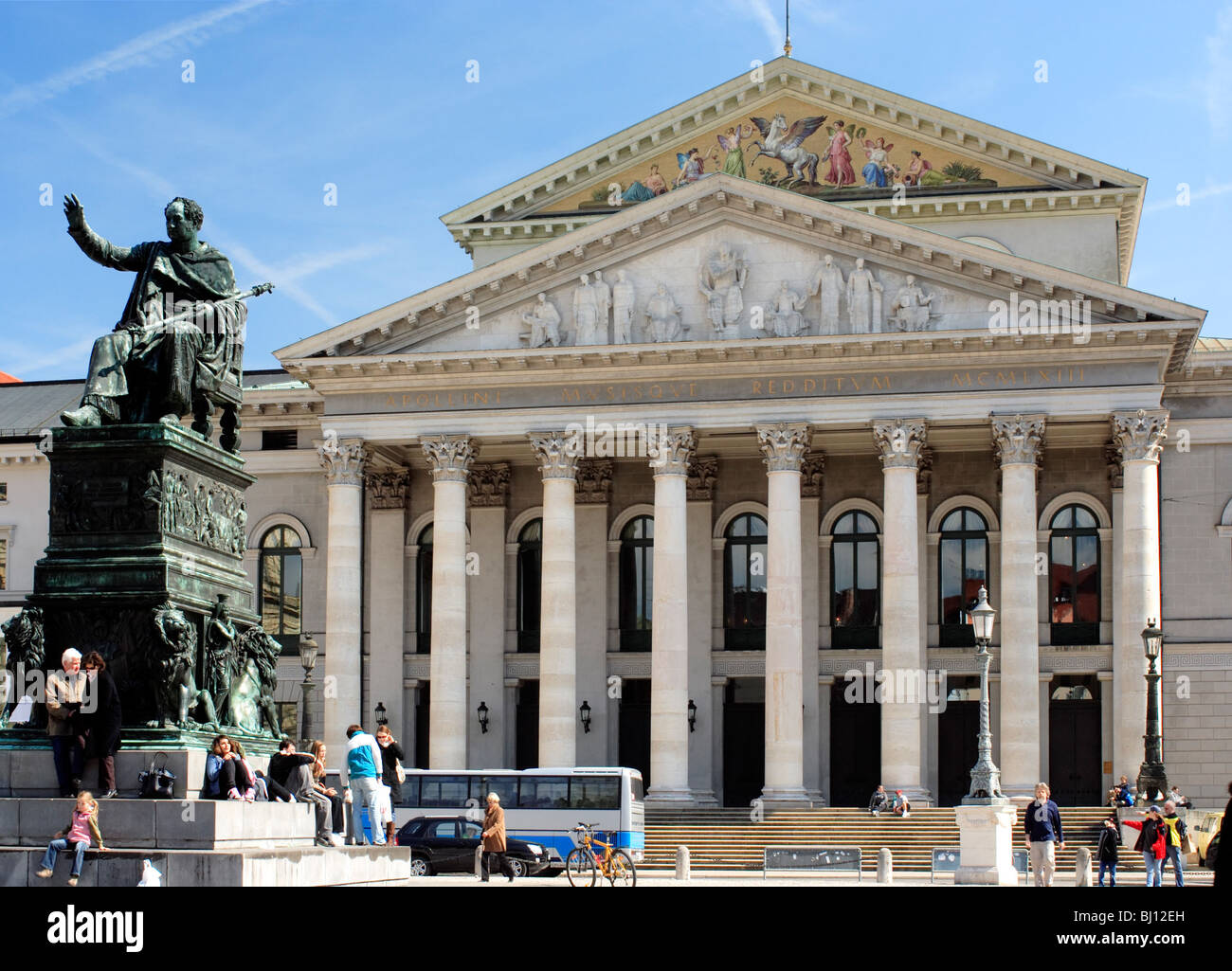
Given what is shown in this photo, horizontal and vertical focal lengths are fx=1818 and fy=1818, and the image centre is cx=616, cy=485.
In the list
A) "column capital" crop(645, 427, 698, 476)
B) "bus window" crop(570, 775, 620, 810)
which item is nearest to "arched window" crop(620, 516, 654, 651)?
"column capital" crop(645, 427, 698, 476)

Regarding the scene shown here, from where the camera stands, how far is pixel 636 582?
5891 centimetres

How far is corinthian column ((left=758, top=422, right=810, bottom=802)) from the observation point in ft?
167

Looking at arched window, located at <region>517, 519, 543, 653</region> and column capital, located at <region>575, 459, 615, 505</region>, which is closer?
column capital, located at <region>575, 459, 615, 505</region>

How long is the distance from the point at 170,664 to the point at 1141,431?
133 ft

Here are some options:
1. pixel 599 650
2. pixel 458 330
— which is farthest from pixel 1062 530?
pixel 458 330

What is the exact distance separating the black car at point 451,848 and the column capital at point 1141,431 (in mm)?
19449

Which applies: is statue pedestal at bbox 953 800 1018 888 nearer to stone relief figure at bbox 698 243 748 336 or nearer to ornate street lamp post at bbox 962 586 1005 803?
ornate street lamp post at bbox 962 586 1005 803

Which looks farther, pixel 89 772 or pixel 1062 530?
Result: pixel 1062 530

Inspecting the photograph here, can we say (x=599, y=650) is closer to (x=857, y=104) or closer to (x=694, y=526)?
(x=694, y=526)

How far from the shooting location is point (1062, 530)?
184 feet

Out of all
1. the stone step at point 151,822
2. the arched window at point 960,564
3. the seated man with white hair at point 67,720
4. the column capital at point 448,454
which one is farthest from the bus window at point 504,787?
the seated man with white hair at point 67,720

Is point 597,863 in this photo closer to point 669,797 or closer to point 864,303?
point 669,797

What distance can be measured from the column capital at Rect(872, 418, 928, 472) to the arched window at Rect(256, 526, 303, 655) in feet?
69.6

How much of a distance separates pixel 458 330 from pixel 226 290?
39031mm
